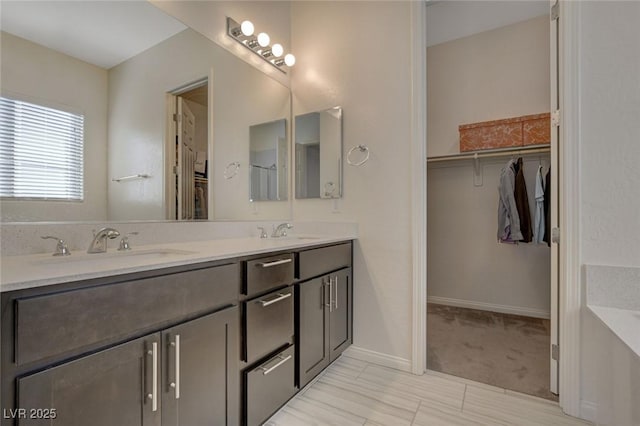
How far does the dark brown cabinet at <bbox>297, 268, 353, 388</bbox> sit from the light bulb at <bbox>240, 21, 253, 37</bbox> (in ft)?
5.80

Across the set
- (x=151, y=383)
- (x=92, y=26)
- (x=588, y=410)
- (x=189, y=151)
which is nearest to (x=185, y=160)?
(x=189, y=151)

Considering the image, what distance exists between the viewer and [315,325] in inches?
65.1

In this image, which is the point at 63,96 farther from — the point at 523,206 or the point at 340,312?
the point at 523,206

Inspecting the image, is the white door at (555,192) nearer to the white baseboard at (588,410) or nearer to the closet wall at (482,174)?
the white baseboard at (588,410)

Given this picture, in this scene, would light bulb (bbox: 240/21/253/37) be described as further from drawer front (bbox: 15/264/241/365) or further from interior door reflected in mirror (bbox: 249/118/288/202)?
drawer front (bbox: 15/264/241/365)

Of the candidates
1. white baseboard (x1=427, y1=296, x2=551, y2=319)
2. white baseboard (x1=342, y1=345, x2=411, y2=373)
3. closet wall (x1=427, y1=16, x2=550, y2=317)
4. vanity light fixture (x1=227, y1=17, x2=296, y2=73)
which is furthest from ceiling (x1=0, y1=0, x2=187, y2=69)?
white baseboard (x1=427, y1=296, x2=551, y2=319)

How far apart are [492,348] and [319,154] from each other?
203 centimetres

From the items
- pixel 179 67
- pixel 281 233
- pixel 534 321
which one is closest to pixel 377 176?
pixel 281 233

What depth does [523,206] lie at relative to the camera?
277 cm

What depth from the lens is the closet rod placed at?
2.72 meters

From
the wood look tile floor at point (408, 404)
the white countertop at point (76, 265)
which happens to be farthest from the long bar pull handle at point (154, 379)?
the wood look tile floor at point (408, 404)

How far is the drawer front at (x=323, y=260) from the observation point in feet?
5.19

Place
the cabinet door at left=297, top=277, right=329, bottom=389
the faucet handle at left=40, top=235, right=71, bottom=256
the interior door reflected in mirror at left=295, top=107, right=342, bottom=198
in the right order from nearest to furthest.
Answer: the faucet handle at left=40, top=235, right=71, bottom=256 → the cabinet door at left=297, top=277, right=329, bottom=389 → the interior door reflected in mirror at left=295, top=107, right=342, bottom=198

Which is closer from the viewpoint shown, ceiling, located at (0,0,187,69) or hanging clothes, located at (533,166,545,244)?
ceiling, located at (0,0,187,69)
